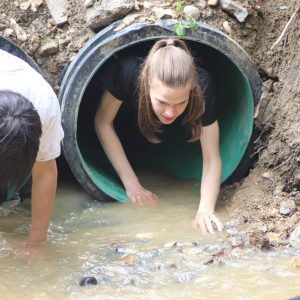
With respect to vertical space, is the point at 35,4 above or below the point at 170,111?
above

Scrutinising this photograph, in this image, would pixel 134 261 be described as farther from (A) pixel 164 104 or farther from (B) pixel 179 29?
(B) pixel 179 29

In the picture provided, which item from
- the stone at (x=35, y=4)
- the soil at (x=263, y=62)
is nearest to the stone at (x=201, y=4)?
the soil at (x=263, y=62)

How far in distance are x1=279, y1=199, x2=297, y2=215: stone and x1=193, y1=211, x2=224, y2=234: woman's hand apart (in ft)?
0.87

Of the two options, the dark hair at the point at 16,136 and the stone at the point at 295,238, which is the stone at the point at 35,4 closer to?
the dark hair at the point at 16,136

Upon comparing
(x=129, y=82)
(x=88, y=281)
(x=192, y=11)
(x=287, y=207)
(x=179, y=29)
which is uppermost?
(x=192, y=11)

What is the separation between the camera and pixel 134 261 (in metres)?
2.41

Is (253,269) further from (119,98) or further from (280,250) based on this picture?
(119,98)

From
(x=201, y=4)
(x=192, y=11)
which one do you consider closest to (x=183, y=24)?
Answer: (x=192, y=11)

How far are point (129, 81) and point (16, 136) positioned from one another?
3.72 feet

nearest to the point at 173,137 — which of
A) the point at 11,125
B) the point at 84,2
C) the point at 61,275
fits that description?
the point at 84,2

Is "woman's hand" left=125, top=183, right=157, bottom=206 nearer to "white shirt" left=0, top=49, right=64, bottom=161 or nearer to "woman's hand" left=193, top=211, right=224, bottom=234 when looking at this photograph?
"woman's hand" left=193, top=211, right=224, bottom=234

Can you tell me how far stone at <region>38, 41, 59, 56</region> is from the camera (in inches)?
120

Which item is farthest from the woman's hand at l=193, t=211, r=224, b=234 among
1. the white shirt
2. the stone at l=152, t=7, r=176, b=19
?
the stone at l=152, t=7, r=176, b=19

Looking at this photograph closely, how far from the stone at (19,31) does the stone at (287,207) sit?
1368 millimetres
